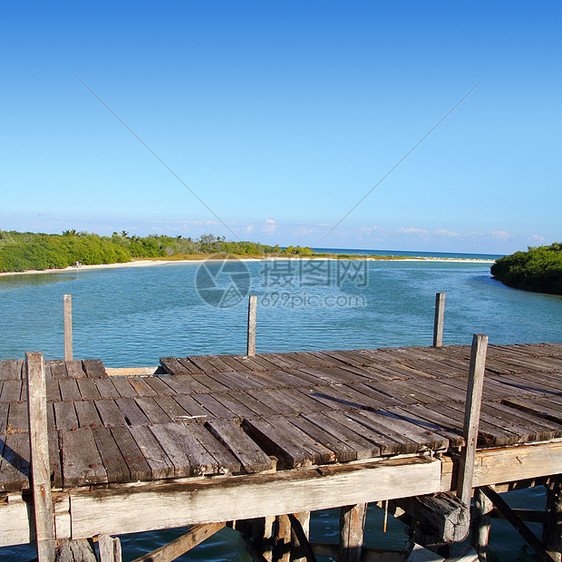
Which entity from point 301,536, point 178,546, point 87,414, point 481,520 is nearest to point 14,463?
point 87,414

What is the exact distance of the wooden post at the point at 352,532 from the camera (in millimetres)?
5160

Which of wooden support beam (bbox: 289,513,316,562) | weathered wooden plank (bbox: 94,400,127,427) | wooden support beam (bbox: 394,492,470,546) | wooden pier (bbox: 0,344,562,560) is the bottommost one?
wooden support beam (bbox: 289,513,316,562)

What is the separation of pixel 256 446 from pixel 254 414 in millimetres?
879

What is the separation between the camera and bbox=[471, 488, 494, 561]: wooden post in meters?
6.67

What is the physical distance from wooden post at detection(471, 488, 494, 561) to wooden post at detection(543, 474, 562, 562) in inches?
27.6

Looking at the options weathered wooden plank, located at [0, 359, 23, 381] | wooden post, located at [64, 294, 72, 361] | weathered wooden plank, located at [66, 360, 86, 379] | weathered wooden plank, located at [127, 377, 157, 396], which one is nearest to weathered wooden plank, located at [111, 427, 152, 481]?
weathered wooden plank, located at [127, 377, 157, 396]

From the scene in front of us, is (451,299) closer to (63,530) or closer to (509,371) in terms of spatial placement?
(509,371)

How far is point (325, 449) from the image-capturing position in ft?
15.1

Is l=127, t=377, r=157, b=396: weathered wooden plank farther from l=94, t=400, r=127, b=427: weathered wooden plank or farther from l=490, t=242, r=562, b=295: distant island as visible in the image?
l=490, t=242, r=562, b=295: distant island

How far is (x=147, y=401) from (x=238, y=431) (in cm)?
144

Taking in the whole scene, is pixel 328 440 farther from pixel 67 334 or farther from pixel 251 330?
pixel 67 334

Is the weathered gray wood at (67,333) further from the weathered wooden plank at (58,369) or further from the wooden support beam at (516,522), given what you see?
the wooden support beam at (516,522)

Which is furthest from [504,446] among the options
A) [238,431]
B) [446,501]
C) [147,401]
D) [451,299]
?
[451,299]

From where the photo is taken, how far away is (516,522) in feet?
20.7
